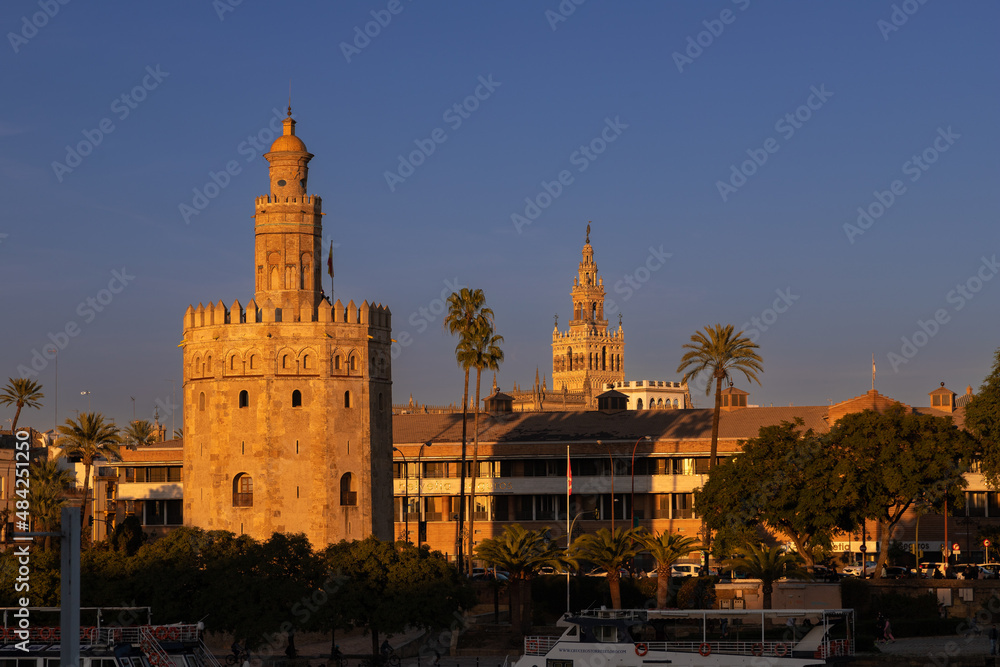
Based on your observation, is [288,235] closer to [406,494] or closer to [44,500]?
[44,500]

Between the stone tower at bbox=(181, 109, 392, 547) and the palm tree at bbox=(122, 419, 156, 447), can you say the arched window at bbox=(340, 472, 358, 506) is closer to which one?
the stone tower at bbox=(181, 109, 392, 547)

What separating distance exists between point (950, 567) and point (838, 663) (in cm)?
2746

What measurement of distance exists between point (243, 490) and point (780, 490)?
28.9 meters

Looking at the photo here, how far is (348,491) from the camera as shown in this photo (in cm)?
7738

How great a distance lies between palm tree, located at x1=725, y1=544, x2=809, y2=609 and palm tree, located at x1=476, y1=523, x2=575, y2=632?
8107 millimetres

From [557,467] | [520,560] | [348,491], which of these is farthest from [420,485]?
[520,560]

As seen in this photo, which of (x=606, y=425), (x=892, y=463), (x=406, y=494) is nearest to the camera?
(x=892, y=463)

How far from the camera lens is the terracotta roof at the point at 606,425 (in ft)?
340

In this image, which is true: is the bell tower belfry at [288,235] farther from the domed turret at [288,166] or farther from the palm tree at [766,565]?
the palm tree at [766,565]

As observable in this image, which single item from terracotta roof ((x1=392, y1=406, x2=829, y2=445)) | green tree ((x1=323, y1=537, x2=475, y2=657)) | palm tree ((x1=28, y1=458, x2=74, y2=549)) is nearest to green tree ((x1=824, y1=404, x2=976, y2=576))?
green tree ((x1=323, y1=537, x2=475, y2=657))

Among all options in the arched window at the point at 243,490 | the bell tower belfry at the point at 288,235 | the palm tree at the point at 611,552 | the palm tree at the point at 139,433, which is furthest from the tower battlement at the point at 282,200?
the palm tree at the point at 139,433

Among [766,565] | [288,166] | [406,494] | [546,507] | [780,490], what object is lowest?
[766,565]

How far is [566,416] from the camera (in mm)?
112438

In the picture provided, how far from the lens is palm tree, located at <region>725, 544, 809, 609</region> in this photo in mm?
61875
